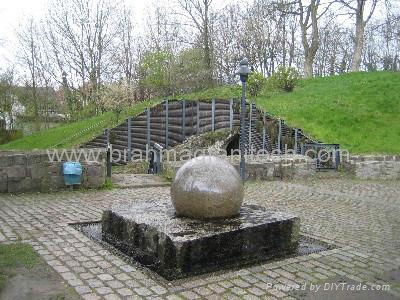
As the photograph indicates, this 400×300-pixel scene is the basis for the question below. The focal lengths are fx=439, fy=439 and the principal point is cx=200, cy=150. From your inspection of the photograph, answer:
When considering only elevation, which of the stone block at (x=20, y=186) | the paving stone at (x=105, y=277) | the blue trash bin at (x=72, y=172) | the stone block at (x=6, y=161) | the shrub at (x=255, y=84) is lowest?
the paving stone at (x=105, y=277)

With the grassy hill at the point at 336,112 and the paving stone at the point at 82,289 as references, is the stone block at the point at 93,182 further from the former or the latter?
the grassy hill at the point at 336,112

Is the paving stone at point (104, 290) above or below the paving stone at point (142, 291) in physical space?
above

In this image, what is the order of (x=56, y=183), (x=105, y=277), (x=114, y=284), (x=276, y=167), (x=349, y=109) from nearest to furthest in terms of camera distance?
(x=114, y=284) < (x=105, y=277) < (x=56, y=183) < (x=276, y=167) < (x=349, y=109)

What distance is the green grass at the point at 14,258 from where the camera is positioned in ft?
15.5

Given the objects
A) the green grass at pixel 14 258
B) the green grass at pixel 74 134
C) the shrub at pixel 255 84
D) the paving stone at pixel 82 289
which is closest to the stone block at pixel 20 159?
the green grass at pixel 14 258

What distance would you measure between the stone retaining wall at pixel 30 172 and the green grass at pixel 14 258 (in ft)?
15.3

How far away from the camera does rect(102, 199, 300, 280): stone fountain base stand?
479cm

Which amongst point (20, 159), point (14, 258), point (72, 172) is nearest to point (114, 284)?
point (14, 258)

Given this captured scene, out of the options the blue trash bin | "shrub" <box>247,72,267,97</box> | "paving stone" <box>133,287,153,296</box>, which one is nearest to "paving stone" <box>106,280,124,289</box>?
"paving stone" <box>133,287,153,296</box>

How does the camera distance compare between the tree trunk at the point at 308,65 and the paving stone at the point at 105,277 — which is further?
the tree trunk at the point at 308,65

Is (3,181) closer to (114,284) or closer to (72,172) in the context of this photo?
(72,172)

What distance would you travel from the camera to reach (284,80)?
1034 inches

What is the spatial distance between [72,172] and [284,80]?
18.5m

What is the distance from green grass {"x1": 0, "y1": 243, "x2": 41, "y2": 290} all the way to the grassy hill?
Answer: 1493 centimetres
